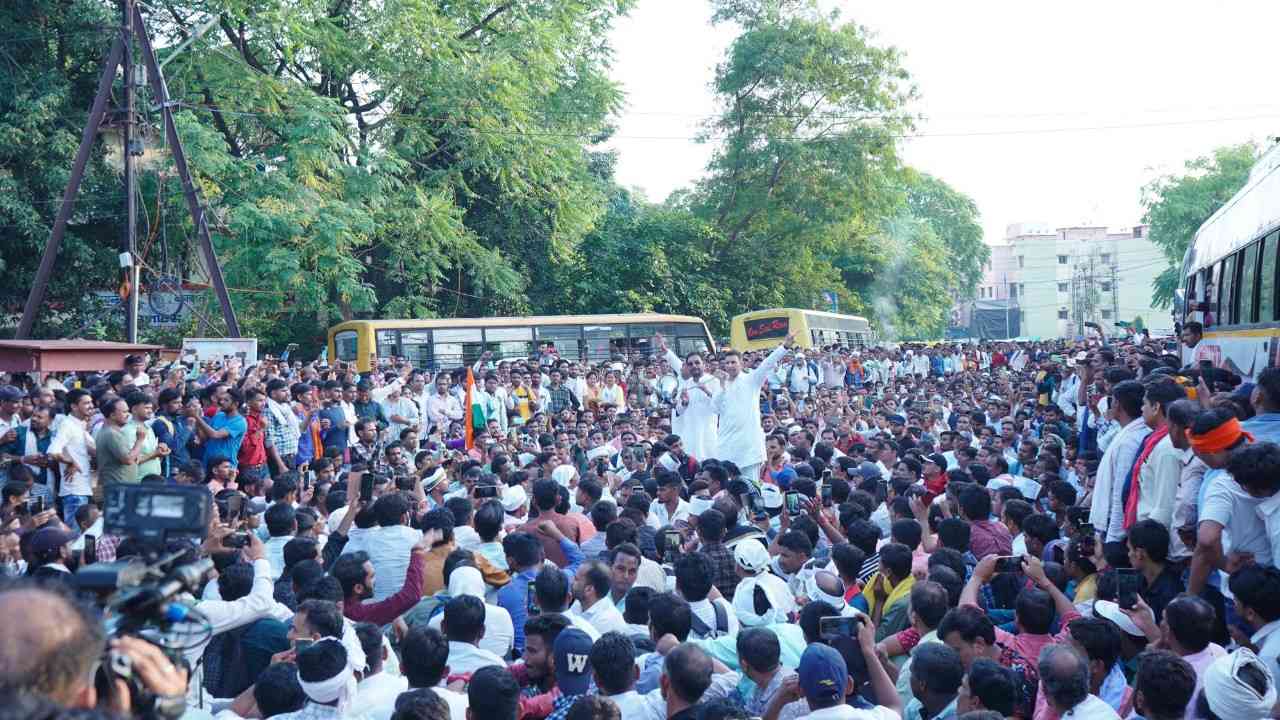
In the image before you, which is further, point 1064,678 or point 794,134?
point 794,134

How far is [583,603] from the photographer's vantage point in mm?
5387

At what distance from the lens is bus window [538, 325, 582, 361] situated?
2509 centimetres

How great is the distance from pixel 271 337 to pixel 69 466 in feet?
61.9

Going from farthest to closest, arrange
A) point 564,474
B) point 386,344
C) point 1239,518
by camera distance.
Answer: point 386,344 → point 564,474 → point 1239,518

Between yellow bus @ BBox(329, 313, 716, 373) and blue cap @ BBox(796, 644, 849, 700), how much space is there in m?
18.3

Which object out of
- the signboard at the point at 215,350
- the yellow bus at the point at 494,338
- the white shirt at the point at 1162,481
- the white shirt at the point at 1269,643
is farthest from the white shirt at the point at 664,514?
the yellow bus at the point at 494,338

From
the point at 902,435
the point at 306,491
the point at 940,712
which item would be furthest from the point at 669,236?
the point at 940,712

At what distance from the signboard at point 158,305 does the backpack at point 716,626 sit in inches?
831

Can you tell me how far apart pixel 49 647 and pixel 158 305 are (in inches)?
978

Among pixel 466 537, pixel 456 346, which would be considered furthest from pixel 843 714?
pixel 456 346

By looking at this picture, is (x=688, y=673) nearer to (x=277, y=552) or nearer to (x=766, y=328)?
(x=277, y=552)

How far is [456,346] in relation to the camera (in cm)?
2383

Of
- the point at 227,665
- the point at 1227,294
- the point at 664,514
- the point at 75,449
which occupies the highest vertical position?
the point at 1227,294

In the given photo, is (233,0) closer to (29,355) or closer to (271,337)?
(271,337)
